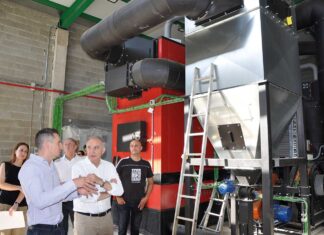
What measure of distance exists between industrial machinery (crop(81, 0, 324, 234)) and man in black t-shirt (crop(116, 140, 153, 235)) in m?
0.54

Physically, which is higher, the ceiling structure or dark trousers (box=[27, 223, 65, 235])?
the ceiling structure

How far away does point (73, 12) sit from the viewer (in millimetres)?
7023

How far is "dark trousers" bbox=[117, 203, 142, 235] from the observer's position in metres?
3.59

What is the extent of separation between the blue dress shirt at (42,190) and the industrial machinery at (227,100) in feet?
5.29

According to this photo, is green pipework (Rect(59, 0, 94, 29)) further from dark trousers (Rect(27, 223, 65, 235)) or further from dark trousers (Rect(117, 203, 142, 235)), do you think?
dark trousers (Rect(27, 223, 65, 235))

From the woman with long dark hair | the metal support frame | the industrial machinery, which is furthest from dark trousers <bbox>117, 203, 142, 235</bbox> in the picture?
the metal support frame

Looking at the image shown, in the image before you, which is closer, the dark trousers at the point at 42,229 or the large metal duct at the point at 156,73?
the dark trousers at the point at 42,229

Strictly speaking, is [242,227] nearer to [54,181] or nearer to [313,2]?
[54,181]

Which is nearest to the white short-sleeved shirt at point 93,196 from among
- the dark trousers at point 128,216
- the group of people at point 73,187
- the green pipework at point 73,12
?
the group of people at point 73,187

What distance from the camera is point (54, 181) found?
6.72 ft

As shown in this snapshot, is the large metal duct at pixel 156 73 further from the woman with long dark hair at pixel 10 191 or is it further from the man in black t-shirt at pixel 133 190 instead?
the woman with long dark hair at pixel 10 191

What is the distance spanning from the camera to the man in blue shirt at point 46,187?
1781 millimetres

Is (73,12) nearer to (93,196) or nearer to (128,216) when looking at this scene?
(128,216)

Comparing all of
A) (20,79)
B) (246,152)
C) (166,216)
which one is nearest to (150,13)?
(246,152)
